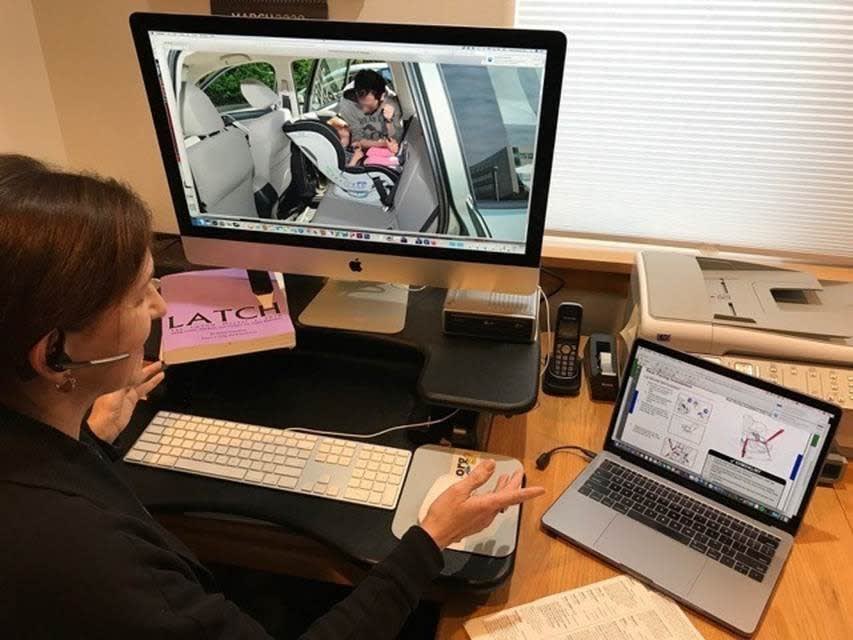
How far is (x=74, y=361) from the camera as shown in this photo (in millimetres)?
684

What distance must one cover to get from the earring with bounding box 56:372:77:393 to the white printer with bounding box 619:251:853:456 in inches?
34.3

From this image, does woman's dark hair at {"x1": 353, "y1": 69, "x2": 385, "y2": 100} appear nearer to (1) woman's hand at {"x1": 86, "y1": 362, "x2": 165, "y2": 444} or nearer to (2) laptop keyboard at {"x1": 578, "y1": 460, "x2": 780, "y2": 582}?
(1) woman's hand at {"x1": 86, "y1": 362, "x2": 165, "y2": 444}

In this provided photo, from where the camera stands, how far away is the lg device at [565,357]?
4.34ft

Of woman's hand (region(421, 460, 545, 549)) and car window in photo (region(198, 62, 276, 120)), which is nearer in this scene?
woman's hand (region(421, 460, 545, 549))

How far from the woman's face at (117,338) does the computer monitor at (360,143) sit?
1.34 ft

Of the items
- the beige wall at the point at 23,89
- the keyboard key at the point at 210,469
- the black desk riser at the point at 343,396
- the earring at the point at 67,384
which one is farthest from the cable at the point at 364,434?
the beige wall at the point at 23,89

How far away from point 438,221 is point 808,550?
740mm

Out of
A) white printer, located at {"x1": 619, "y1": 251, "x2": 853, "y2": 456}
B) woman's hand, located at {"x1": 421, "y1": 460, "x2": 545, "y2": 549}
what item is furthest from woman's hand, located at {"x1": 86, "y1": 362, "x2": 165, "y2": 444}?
white printer, located at {"x1": 619, "y1": 251, "x2": 853, "y2": 456}

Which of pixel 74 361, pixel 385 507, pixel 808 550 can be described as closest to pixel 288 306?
pixel 385 507

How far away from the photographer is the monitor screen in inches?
39.5

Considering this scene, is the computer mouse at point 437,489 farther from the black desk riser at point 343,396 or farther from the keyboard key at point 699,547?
the keyboard key at point 699,547

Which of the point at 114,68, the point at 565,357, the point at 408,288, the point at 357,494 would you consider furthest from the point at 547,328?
the point at 114,68

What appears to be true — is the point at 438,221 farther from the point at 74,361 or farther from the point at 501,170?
the point at 74,361

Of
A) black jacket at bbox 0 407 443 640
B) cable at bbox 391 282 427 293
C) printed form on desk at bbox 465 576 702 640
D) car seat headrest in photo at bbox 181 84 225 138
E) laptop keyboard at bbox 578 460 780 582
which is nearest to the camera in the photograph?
black jacket at bbox 0 407 443 640
